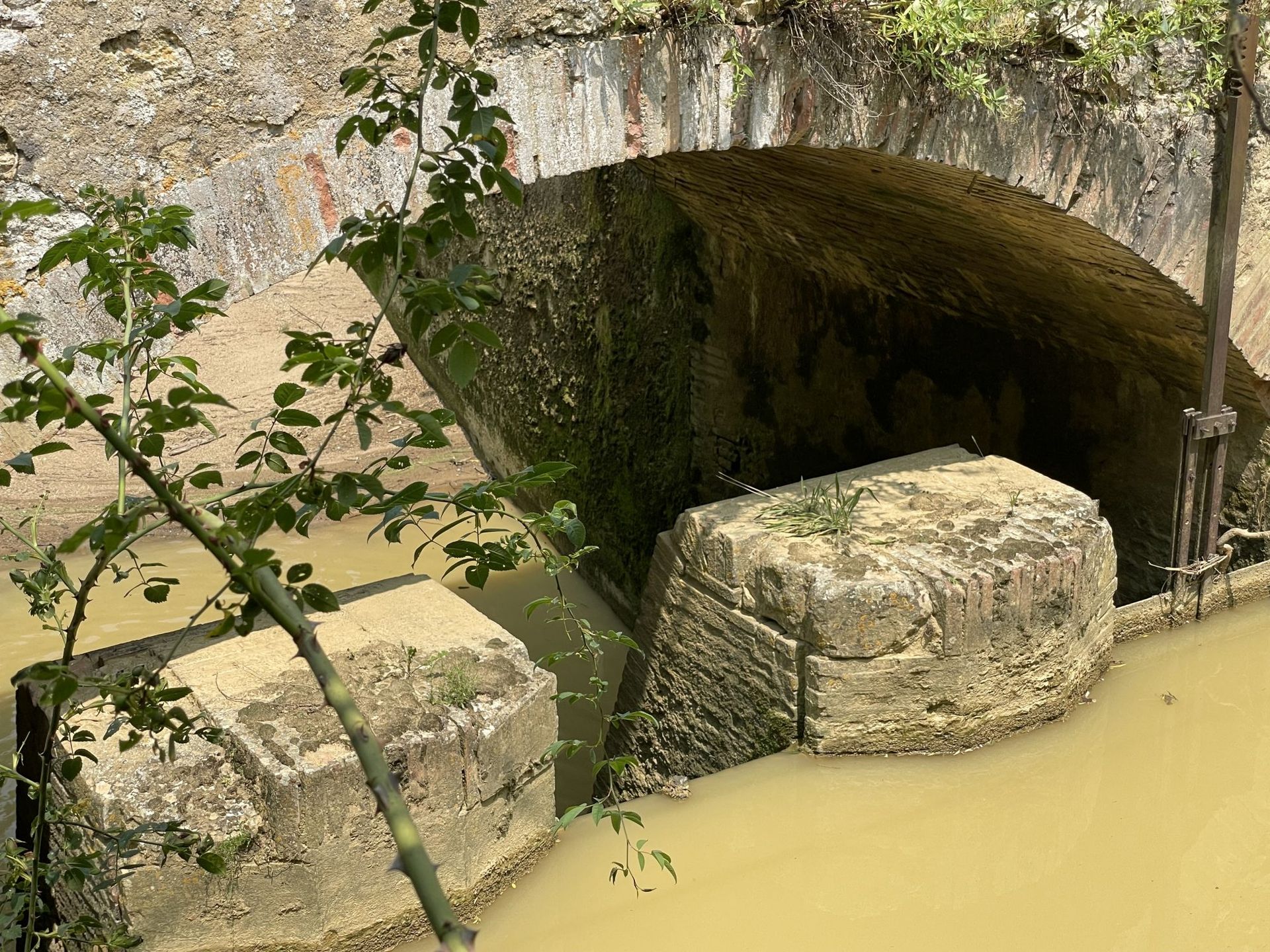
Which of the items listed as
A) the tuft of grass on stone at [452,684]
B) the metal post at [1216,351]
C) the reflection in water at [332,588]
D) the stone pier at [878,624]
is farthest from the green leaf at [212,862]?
the metal post at [1216,351]

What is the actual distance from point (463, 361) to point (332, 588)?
245 inches

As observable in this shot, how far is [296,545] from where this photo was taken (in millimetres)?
8117

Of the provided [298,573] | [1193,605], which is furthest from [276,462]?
[1193,605]

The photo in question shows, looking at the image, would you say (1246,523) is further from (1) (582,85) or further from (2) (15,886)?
(2) (15,886)

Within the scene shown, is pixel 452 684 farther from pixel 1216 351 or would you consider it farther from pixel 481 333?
pixel 1216 351

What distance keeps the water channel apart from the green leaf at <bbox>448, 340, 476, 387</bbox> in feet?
→ 6.35

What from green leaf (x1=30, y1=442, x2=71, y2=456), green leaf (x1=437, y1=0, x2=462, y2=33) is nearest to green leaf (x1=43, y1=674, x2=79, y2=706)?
green leaf (x1=30, y1=442, x2=71, y2=456)

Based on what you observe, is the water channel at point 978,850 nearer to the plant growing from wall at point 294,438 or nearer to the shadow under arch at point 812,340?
the plant growing from wall at point 294,438

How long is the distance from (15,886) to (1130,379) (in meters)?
4.46

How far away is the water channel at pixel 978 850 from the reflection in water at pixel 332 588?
6.49 ft

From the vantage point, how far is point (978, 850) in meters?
3.26

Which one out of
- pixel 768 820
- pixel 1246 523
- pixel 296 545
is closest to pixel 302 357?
pixel 768 820

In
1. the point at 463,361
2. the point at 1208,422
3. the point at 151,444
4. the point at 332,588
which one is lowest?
the point at 332,588

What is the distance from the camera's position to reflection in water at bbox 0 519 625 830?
622cm
